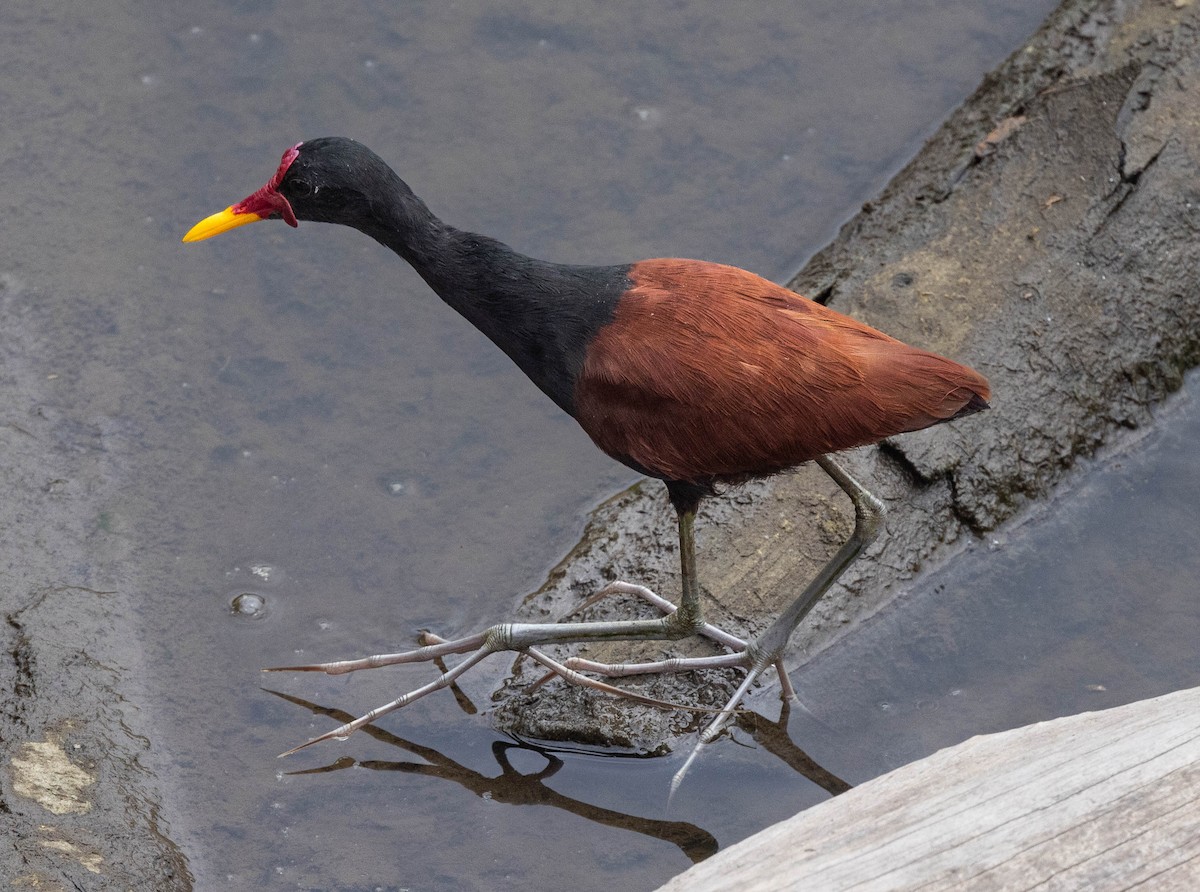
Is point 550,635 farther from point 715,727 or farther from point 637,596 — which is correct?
point 715,727

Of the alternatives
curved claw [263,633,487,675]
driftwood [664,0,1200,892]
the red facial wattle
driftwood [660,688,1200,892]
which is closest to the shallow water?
curved claw [263,633,487,675]

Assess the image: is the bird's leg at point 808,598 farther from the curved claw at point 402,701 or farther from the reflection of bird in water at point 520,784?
the curved claw at point 402,701

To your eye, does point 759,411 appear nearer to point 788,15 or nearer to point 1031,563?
point 1031,563

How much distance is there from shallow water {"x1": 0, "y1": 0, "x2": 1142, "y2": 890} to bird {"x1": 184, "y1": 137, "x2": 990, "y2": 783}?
0.31 m

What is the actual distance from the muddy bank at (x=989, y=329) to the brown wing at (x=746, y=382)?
2.58ft

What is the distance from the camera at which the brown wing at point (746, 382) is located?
366cm

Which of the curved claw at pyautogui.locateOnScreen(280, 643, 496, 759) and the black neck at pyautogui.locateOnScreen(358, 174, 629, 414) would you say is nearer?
the black neck at pyautogui.locateOnScreen(358, 174, 629, 414)

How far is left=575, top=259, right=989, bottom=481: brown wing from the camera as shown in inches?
144

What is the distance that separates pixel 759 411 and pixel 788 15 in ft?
11.6

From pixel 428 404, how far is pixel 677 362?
69.8 inches

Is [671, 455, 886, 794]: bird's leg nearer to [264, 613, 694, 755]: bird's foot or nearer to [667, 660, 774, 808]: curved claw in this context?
[667, 660, 774, 808]: curved claw

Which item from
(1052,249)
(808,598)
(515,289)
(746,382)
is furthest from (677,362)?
(1052,249)

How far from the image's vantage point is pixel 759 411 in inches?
145

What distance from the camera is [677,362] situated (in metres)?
3.68
